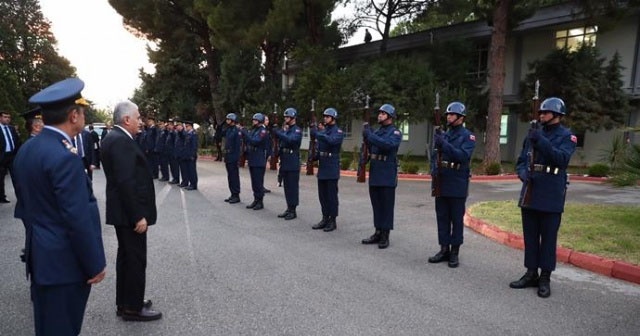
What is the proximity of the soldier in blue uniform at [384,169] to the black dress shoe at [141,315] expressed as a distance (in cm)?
319

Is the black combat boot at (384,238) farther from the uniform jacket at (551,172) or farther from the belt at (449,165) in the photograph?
the uniform jacket at (551,172)

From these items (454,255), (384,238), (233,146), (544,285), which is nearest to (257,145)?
(233,146)

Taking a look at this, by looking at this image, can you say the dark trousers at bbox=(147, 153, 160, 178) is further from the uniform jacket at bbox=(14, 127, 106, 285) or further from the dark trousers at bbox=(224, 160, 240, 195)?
the uniform jacket at bbox=(14, 127, 106, 285)

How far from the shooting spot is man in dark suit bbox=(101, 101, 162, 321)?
3303 millimetres

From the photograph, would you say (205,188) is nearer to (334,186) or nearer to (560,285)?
(334,186)

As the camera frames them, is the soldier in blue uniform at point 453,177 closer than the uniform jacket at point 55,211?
No

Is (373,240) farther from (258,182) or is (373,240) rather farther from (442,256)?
(258,182)

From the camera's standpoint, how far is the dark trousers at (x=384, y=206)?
598cm

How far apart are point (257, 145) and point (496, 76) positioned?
33.2 feet

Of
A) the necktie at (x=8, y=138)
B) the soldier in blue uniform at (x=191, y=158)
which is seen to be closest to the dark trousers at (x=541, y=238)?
the soldier in blue uniform at (x=191, y=158)

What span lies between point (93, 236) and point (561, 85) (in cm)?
1875

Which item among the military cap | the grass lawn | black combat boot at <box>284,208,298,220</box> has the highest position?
the military cap

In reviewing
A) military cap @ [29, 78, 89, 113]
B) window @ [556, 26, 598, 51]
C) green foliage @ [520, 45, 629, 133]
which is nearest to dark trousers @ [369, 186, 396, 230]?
military cap @ [29, 78, 89, 113]

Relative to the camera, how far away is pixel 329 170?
7004 millimetres
